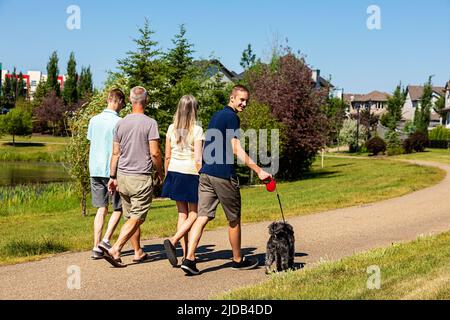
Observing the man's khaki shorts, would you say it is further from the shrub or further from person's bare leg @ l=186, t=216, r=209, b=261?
the shrub

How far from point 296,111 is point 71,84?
67901mm

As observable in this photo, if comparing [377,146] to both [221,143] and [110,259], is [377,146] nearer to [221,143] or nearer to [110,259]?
[221,143]

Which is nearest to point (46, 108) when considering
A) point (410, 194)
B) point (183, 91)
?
point (183, 91)

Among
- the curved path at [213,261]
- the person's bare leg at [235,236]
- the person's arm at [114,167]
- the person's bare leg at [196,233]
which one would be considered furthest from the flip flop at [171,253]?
the person's arm at [114,167]

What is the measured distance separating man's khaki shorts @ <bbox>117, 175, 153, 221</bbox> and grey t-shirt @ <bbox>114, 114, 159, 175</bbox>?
0.08 metres

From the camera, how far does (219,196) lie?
6.84m

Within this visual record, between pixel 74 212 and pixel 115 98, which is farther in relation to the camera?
pixel 74 212

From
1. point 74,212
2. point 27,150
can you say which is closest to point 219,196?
point 74,212

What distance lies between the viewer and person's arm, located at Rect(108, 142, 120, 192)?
7.23m

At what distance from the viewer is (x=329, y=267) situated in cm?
678

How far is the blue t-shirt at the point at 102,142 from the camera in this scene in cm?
770

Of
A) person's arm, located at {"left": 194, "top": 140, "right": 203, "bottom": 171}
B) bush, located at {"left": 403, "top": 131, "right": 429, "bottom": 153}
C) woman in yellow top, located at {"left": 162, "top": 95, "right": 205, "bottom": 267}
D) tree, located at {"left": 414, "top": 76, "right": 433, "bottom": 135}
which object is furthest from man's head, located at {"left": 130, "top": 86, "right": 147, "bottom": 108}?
tree, located at {"left": 414, "top": 76, "right": 433, "bottom": 135}

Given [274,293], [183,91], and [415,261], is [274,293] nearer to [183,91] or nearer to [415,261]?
[415,261]

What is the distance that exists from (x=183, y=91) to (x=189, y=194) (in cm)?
2160
